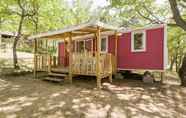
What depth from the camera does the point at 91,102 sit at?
28.3ft

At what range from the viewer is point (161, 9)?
2319 cm

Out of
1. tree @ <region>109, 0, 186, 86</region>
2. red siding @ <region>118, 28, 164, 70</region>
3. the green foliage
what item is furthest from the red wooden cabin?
the green foliage

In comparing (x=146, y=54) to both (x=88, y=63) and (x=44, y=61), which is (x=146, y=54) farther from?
(x=44, y=61)

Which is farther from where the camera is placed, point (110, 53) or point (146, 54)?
point (110, 53)

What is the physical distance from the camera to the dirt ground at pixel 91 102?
7445mm

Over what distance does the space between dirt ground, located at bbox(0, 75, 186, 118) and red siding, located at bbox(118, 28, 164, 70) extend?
6.31 feet

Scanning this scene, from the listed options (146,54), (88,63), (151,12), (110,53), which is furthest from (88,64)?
(151,12)

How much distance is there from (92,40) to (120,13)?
6.21 meters

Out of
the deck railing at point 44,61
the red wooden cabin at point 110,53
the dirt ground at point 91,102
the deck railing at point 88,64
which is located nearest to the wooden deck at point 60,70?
the red wooden cabin at point 110,53

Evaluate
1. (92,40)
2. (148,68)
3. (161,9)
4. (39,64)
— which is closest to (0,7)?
(39,64)

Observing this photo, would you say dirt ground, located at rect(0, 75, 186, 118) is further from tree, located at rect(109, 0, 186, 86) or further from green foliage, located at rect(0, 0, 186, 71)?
green foliage, located at rect(0, 0, 186, 71)

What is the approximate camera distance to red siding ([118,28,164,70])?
13.0 metres

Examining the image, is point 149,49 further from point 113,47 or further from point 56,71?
point 56,71

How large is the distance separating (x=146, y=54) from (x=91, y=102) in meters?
6.19
